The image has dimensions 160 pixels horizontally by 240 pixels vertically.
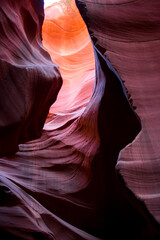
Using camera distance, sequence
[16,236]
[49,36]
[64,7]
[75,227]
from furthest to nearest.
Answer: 1. [64,7]
2. [49,36]
3. [75,227]
4. [16,236]

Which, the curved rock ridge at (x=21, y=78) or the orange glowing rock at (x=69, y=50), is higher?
the curved rock ridge at (x=21, y=78)

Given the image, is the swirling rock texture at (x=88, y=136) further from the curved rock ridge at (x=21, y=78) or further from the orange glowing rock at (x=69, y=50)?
the orange glowing rock at (x=69, y=50)

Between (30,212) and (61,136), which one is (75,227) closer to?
(30,212)

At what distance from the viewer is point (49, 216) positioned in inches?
145

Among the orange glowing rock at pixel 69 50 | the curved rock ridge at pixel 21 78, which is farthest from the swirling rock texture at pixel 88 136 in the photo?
the orange glowing rock at pixel 69 50

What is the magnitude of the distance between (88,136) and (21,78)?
7.70ft

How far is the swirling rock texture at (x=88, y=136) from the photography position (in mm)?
2441

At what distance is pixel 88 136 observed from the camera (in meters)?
4.64

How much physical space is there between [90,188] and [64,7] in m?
8.92

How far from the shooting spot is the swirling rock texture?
244cm

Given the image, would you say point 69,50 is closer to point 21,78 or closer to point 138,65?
point 138,65

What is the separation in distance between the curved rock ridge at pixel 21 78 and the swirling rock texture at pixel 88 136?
10 mm

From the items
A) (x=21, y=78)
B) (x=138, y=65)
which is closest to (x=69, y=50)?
(x=138, y=65)

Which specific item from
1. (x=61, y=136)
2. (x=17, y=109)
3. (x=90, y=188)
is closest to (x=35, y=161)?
(x=61, y=136)
